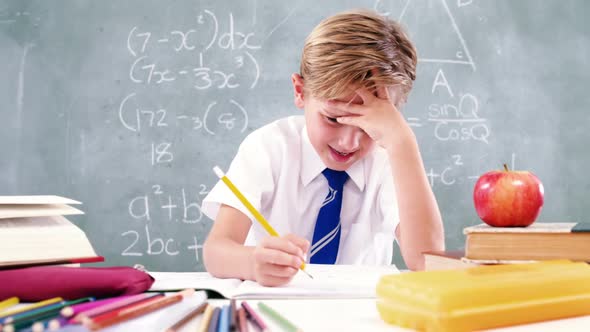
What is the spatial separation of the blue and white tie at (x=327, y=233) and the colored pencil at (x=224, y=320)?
0.81m

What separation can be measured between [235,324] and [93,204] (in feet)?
7.86

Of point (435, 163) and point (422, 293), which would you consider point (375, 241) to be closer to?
point (422, 293)

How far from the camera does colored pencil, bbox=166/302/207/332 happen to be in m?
0.52

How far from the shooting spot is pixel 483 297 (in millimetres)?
557

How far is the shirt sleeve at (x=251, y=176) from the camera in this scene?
1396mm

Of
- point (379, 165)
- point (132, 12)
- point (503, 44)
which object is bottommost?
point (379, 165)

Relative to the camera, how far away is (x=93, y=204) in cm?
273

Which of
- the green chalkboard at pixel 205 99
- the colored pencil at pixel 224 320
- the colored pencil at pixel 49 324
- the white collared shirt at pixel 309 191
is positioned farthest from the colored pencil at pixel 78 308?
the green chalkboard at pixel 205 99

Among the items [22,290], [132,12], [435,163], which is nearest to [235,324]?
[22,290]

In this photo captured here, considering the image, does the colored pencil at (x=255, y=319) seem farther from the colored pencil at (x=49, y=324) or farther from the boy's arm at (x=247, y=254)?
the boy's arm at (x=247, y=254)

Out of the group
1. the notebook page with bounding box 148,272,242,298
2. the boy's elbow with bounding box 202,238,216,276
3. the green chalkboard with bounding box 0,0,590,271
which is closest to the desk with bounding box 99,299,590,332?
the notebook page with bounding box 148,272,242,298

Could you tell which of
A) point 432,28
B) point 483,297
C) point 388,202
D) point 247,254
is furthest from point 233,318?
point 432,28

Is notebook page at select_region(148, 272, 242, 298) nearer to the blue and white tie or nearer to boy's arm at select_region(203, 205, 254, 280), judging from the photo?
boy's arm at select_region(203, 205, 254, 280)

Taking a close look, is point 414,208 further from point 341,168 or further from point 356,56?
point 356,56
